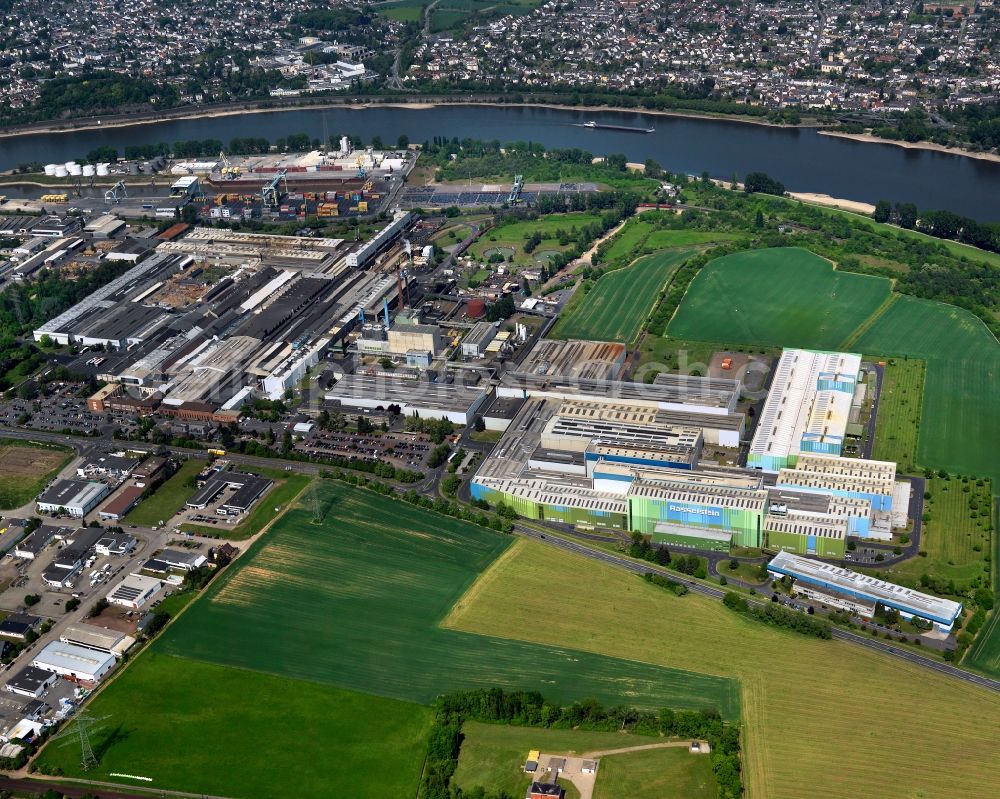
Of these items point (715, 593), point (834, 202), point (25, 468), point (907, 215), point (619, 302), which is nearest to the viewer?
point (715, 593)

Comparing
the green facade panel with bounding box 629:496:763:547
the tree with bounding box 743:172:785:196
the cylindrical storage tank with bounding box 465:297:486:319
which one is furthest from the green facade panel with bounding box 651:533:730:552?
the tree with bounding box 743:172:785:196

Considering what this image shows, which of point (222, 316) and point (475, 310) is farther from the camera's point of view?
point (222, 316)

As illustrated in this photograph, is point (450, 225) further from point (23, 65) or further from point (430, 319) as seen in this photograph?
point (23, 65)

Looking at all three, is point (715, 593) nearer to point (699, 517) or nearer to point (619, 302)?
point (699, 517)

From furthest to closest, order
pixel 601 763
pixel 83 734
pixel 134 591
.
Result: pixel 134 591, pixel 83 734, pixel 601 763

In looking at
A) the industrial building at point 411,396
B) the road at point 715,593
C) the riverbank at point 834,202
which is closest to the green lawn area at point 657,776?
the road at point 715,593

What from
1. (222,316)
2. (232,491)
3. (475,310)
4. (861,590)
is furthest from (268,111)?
(861,590)
